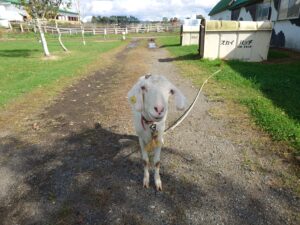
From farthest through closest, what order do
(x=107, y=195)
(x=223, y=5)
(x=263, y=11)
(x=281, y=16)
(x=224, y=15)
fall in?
(x=224, y=15) < (x=223, y=5) < (x=263, y=11) < (x=281, y=16) < (x=107, y=195)

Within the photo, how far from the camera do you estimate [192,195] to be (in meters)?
3.58

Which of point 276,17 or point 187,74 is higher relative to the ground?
point 276,17

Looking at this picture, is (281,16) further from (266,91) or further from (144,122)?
(144,122)

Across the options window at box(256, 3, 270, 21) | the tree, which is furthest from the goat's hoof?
window at box(256, 3, 270, 21)

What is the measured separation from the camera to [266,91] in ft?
26.3

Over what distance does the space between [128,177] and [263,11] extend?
21.7 m

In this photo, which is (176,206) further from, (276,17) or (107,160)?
(276,17)

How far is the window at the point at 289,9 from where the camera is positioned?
15.1m

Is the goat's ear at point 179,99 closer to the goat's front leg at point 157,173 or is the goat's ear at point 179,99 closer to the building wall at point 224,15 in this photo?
the goat's front leg at point 157,173

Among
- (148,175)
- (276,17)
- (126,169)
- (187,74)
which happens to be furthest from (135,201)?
(276,17)

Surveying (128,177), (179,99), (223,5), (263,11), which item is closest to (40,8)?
(128,177)

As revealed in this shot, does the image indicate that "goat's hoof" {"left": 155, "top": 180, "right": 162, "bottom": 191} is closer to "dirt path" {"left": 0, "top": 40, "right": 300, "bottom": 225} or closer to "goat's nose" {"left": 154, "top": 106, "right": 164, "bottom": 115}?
"dirt path" {"left": 0, "top": 40, "right": 300, "bottom": 225}

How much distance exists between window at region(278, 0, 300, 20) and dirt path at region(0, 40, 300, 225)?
13.1 meters

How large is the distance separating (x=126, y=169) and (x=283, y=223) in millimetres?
2429
